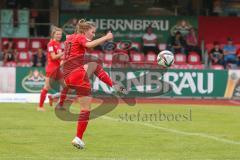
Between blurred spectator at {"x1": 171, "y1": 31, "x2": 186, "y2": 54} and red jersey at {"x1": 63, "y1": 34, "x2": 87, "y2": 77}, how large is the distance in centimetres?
1863

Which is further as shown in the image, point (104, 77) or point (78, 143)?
point (104, 77)

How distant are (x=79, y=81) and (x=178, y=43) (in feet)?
63.4

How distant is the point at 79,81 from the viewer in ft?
40.2

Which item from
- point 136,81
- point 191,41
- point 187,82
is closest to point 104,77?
point 136,81

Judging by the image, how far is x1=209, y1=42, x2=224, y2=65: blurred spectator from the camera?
98.6ft

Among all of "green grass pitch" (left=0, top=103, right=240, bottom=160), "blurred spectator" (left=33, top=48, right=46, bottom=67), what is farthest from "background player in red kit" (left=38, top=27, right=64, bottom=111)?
"blurred spectator" (left=33, top=48, right=46, bottom=67)

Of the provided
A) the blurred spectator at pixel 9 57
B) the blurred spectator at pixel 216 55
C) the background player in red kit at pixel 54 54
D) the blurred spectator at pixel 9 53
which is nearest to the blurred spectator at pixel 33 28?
the blurred spectator at pixel 9 53

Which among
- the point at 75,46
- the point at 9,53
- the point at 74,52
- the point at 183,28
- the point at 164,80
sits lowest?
the point at 164,80

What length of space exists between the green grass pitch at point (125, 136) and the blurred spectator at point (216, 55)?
33.3ft

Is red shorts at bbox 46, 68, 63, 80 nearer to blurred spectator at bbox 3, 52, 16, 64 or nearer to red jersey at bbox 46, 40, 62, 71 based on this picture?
red jersey at bbox 46, 40, 62, 71

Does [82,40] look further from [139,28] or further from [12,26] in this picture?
[139,28]

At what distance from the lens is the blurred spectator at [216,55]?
1183 inches

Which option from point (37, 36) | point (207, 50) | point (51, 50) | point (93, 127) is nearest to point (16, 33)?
point (37, 36)

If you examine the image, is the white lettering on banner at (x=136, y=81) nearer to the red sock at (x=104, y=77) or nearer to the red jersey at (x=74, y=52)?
the red sock at (x=104, y=77)
